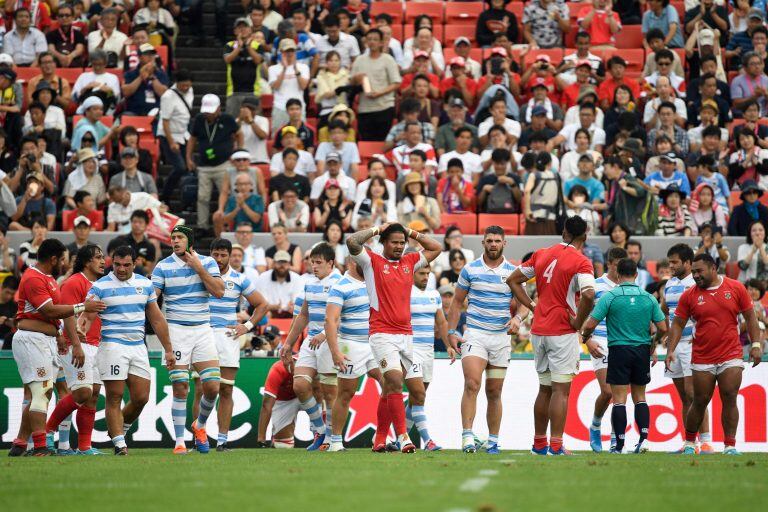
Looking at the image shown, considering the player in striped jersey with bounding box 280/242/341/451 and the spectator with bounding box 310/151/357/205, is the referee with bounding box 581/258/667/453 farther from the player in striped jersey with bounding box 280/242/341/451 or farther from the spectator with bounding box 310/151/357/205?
the spectator with bounding box 310/151/357/205

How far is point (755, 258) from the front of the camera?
2084cm

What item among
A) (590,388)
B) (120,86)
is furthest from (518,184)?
(120,86)

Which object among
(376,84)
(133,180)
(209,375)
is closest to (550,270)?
(209,375)

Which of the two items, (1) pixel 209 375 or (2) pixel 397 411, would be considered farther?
(1) pixel 209 375

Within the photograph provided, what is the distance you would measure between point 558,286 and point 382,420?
2495mm

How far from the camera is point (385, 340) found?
13984mm

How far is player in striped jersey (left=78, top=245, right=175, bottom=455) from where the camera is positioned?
46.6 ft

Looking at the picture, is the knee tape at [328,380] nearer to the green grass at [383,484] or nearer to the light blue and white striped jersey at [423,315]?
the light blue and white striped jersey at [423,315]

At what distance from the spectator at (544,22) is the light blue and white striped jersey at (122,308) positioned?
1419 cm

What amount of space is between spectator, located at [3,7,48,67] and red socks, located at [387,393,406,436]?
15414 mm

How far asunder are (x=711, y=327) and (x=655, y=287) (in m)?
4.40

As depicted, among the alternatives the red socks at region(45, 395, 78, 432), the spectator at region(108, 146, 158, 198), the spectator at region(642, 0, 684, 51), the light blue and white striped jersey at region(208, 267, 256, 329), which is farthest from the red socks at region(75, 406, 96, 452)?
the spectator at region(642, 0, 684, 51)

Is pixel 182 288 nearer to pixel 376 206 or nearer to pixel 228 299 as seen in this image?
pixel 228 299

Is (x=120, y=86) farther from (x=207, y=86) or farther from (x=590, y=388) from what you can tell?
(x=590, y=388)
